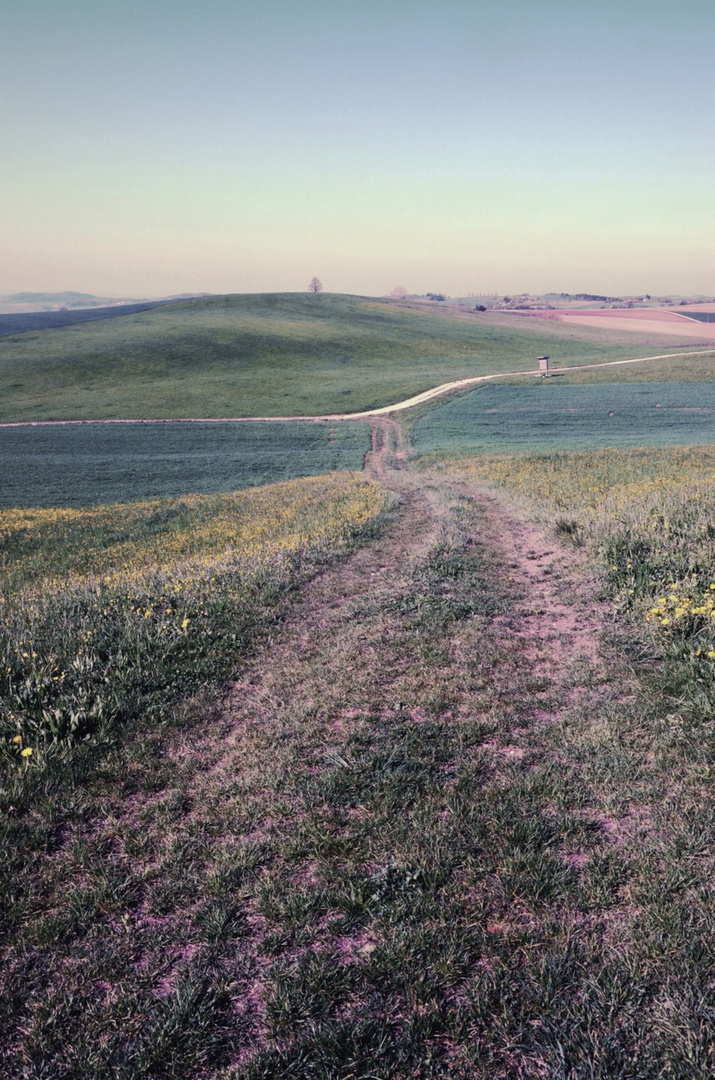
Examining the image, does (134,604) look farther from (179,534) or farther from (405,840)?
(179,534)

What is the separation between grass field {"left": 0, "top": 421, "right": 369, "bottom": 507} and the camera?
108ft

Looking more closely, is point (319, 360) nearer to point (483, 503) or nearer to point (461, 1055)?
point (483, 503)

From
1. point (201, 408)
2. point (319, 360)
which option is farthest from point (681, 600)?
point (319, 360)

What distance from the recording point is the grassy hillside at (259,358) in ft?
207

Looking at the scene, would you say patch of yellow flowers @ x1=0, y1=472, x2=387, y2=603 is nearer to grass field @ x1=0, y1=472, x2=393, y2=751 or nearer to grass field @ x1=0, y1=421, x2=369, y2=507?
grass field @ x1=0, y1=472, x2=393, y2=751

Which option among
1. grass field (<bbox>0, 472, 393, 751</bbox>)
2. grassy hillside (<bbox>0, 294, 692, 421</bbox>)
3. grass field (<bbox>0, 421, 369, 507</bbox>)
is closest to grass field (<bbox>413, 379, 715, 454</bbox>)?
grass field (<bbox>0, 421, 369, 507</bbox>)

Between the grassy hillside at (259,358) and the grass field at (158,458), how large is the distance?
8185mm

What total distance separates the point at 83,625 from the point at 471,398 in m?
54.9

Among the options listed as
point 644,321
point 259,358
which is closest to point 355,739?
point 259,358

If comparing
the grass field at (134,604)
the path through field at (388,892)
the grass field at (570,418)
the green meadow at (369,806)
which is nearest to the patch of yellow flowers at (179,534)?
the grass field at (134,604)

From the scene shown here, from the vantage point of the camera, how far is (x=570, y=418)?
1892 inches

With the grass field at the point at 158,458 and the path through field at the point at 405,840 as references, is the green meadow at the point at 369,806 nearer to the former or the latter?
the path through field at the point at 405,840

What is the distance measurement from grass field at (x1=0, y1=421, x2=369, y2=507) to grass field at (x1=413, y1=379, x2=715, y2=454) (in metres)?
7.35

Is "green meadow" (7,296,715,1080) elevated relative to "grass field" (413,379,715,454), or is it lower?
lower
